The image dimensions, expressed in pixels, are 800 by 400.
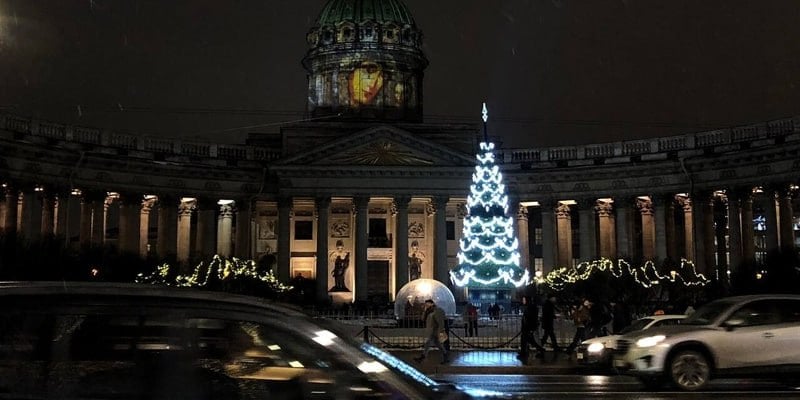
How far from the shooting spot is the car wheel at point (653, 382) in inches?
721

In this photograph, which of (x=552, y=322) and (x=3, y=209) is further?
(x=3, y=209)

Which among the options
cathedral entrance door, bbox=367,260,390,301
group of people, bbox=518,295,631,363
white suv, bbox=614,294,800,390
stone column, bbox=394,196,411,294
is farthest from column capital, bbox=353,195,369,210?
white suv, bbox=614,294,800,390

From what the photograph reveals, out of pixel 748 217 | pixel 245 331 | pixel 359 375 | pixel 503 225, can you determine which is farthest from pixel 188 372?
pixel 748 217

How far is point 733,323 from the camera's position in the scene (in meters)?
18.0

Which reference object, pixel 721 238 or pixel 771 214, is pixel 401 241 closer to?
pixel 771 214

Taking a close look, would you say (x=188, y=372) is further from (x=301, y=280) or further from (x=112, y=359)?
(x=301, y=280)

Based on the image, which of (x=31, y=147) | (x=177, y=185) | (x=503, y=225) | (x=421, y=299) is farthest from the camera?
(x=177, y=185)

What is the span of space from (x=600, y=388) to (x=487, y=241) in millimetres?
30443

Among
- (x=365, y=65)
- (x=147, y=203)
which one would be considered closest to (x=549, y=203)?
(x=365, y=65)

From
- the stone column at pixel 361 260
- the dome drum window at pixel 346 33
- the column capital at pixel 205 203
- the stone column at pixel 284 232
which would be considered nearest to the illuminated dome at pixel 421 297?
the stone column at pixel 361 260

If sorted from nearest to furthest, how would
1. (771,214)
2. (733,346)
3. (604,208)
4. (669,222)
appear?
(733,346)
(771,214)
(669,222)
(604,208)

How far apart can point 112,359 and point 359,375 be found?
167 cm

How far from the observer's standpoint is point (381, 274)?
7738 centimetres

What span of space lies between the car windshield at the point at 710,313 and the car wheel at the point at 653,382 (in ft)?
4.88
